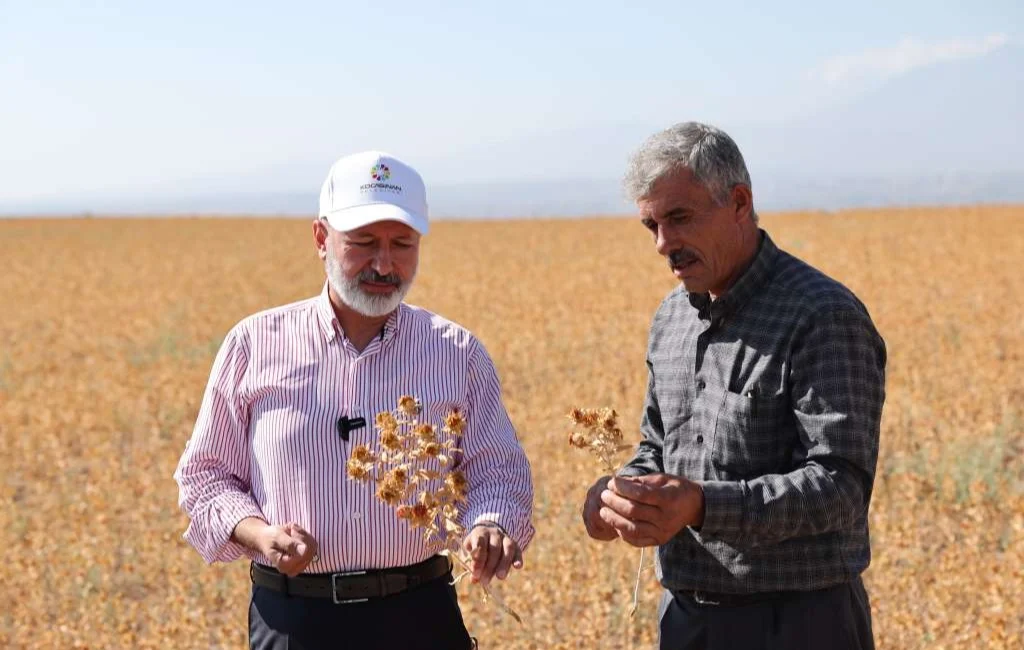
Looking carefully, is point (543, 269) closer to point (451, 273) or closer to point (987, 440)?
point (451, 273)

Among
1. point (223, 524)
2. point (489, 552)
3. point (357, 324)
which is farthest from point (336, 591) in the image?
point (357, 324)

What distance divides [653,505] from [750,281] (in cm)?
64

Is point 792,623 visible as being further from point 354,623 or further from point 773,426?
point 354,623

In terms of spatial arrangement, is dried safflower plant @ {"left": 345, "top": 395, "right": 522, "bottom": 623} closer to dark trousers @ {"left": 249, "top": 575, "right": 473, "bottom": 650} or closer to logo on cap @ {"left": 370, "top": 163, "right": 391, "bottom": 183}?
dark trousers @ {"left": 249, "top": 575, "right": 473, "bottom": 650}

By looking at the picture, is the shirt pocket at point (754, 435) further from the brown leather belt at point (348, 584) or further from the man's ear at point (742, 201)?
the brown leather belt at point (348, 584)

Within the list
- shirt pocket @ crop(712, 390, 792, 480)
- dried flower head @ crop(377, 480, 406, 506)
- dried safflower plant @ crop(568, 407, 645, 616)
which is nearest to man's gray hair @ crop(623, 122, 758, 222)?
shirt pocket @ crop(712, 390, 792, 480)

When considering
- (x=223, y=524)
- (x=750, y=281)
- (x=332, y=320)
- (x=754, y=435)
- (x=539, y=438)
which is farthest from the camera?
(x=539, y=438)

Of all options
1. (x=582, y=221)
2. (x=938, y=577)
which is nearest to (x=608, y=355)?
(x=938, y=577)

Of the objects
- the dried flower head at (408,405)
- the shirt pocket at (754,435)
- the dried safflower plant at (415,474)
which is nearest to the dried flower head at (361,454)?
the dried safflower plant at (415,474)

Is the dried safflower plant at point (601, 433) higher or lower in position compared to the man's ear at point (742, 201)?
lower

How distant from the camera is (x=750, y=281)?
2.77 meters

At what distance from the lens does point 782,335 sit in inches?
104

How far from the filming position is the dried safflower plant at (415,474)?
2.48 metres

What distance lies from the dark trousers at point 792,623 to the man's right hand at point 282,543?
38.9 inches
